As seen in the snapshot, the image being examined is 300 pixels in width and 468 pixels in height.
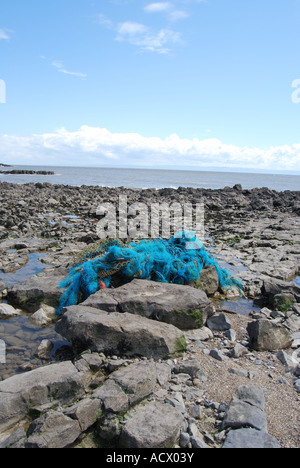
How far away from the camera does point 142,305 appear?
5.09 meters

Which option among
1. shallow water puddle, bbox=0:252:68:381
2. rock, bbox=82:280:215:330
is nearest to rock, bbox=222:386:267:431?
rock, bbox=82:280:215:330

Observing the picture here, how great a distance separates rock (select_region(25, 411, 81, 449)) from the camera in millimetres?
2727

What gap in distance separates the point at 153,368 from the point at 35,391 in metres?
1.26

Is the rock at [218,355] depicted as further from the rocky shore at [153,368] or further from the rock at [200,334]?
the rock at [200,334]

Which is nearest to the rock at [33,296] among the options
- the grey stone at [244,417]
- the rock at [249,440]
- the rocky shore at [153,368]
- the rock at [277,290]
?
the rocky shore at [153,368]

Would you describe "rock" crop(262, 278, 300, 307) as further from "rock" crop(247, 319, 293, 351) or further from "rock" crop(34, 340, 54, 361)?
"rock" crop(34, 340, 54, 361)

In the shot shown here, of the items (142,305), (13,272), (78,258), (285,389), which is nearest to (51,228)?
(13,272)

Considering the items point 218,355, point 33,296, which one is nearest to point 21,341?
point 33,296

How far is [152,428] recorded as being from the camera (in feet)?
9.48

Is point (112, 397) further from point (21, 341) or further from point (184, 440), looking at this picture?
point (21, 341)

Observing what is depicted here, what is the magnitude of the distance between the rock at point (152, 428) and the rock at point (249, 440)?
45 centimetres

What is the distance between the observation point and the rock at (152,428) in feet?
9.12

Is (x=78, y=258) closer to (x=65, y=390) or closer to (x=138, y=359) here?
(x=138, y=359)

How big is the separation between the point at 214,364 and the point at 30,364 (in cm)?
235
